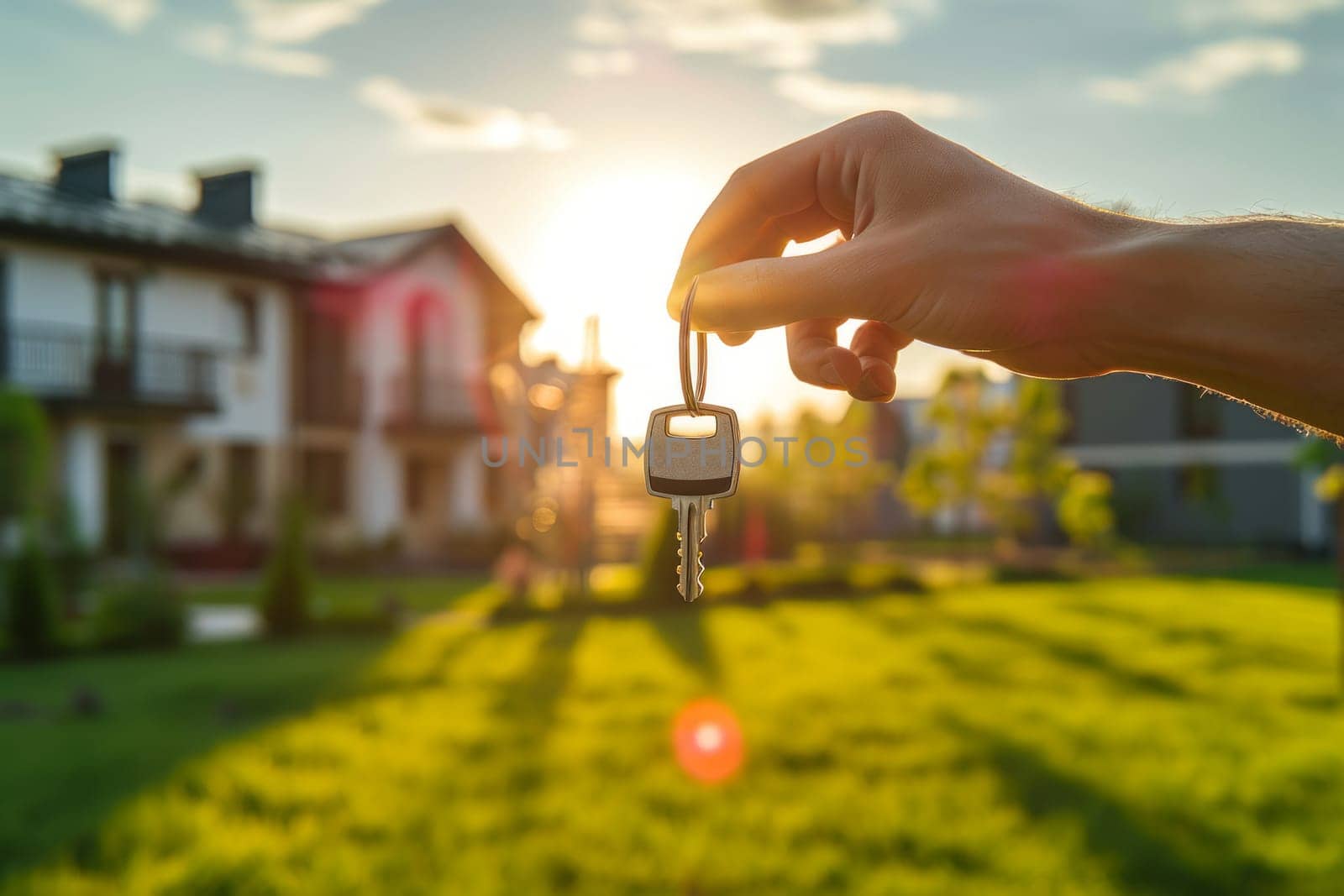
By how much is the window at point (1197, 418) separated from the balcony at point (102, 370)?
98.7ft

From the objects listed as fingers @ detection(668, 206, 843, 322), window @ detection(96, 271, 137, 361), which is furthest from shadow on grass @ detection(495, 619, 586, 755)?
window @ detection(96, 271, 137, 361)

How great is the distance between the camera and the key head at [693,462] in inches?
46.7

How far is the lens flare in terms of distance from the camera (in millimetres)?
8086

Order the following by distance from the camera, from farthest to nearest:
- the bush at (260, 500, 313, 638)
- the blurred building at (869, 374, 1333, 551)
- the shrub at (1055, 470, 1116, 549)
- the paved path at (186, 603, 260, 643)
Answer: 1. the blurred building at (869, 374, 1333, 551)
2. the shrub at (1055, 470, 1116, 549)
3. the bush at (260, 500, 313, 638)
4. the paved path at (186, 603, 260, 643)

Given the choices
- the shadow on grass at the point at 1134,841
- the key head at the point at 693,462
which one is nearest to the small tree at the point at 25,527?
the shadow on grass at the point at 1134,841

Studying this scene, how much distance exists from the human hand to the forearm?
4 centimetres

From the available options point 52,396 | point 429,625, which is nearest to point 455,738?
point 429,625

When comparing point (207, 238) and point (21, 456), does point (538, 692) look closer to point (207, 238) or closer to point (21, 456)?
point (21, 456)

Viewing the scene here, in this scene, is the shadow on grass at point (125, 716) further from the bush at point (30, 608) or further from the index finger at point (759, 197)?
the index finger at point (759, 197)

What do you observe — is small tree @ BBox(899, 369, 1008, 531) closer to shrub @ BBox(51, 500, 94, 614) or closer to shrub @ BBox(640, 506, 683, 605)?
shrub @ BBox(640, 506, 683, 605)

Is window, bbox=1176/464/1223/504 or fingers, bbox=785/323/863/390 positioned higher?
fingers, bbox=785/323/863/390

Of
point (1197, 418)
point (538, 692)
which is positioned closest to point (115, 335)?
point (538, 692)

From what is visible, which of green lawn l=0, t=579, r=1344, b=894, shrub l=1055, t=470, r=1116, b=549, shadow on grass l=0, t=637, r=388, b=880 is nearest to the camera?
green lawn l=0, t=579, r=1344, b=894

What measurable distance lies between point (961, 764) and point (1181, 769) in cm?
155
